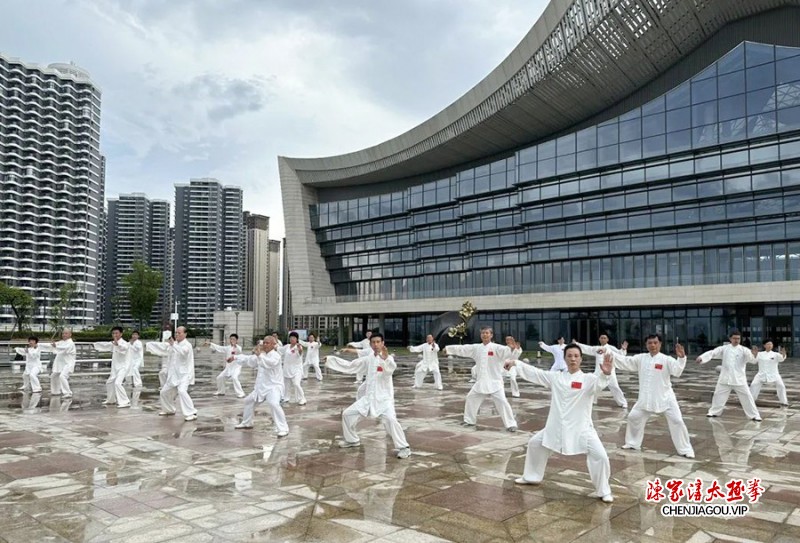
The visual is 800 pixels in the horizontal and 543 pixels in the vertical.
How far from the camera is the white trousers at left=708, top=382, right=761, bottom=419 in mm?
11977

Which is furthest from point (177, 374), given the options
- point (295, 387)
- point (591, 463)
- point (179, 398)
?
point (591, 463)

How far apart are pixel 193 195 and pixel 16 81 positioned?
125 feet

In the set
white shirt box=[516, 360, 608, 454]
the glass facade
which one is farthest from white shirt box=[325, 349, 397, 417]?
the glass facade

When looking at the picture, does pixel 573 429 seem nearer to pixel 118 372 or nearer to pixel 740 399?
pixel 740 399

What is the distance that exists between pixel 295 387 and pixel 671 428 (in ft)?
28.4

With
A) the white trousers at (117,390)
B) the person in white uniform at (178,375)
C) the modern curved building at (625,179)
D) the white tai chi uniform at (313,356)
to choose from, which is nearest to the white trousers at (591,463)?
the person in white uniform at (178,375)

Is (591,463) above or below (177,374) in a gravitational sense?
below

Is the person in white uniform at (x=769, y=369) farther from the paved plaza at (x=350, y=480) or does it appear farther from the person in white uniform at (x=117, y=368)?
the person in white uniform at (x=117, y=368)

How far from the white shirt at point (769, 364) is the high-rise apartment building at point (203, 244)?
125225 millimetres

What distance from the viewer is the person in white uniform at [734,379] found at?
1199cm

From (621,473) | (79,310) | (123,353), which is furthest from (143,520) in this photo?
(79,310)

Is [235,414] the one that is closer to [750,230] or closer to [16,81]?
[750,230]

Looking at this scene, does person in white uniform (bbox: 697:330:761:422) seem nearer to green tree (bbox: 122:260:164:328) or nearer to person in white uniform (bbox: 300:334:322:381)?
person in white uniform (bbox: 300:334:322:381)

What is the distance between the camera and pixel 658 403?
336 inches
